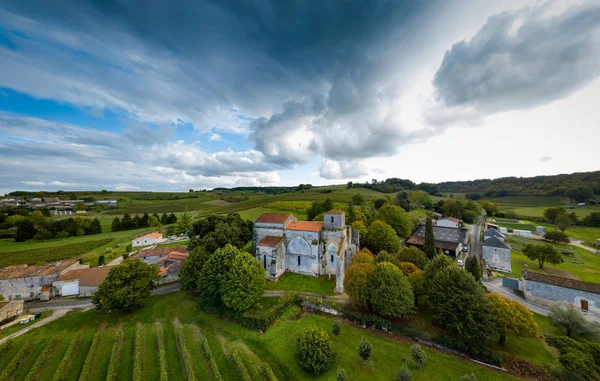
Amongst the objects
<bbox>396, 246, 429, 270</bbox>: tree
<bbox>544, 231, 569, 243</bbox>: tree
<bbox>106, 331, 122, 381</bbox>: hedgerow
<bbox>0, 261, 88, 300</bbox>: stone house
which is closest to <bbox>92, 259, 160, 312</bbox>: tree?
<bbox>106, 331, 122, 381</bbox>: hedgerow

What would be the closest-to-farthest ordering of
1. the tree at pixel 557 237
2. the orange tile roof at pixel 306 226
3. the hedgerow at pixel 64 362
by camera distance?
1. the hedgerow at pixel 64 362
2. the orange tile roof at pixel 306 226
3. the tree at pixel 557 237

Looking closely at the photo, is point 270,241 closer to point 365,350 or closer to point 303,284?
point 303,284

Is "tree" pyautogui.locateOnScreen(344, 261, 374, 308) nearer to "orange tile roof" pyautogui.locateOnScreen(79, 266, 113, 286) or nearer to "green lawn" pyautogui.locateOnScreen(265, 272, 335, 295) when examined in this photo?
"green lawn" pyautogui.locateOnScreen(265, 272, 335, 295)

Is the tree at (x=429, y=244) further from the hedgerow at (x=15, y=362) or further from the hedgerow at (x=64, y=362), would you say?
the hedgerow at (x=15, y=362)

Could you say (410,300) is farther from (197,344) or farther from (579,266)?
(579,266)

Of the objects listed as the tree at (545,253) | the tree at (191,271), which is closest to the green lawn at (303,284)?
A: the tree at (191,271)

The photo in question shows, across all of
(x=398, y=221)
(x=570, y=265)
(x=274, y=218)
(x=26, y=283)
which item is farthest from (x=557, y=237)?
(x=26, y=283)

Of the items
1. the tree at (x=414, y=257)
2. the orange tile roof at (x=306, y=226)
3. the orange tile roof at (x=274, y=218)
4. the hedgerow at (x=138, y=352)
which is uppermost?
the orange tile roof at (x=274, y=218)
